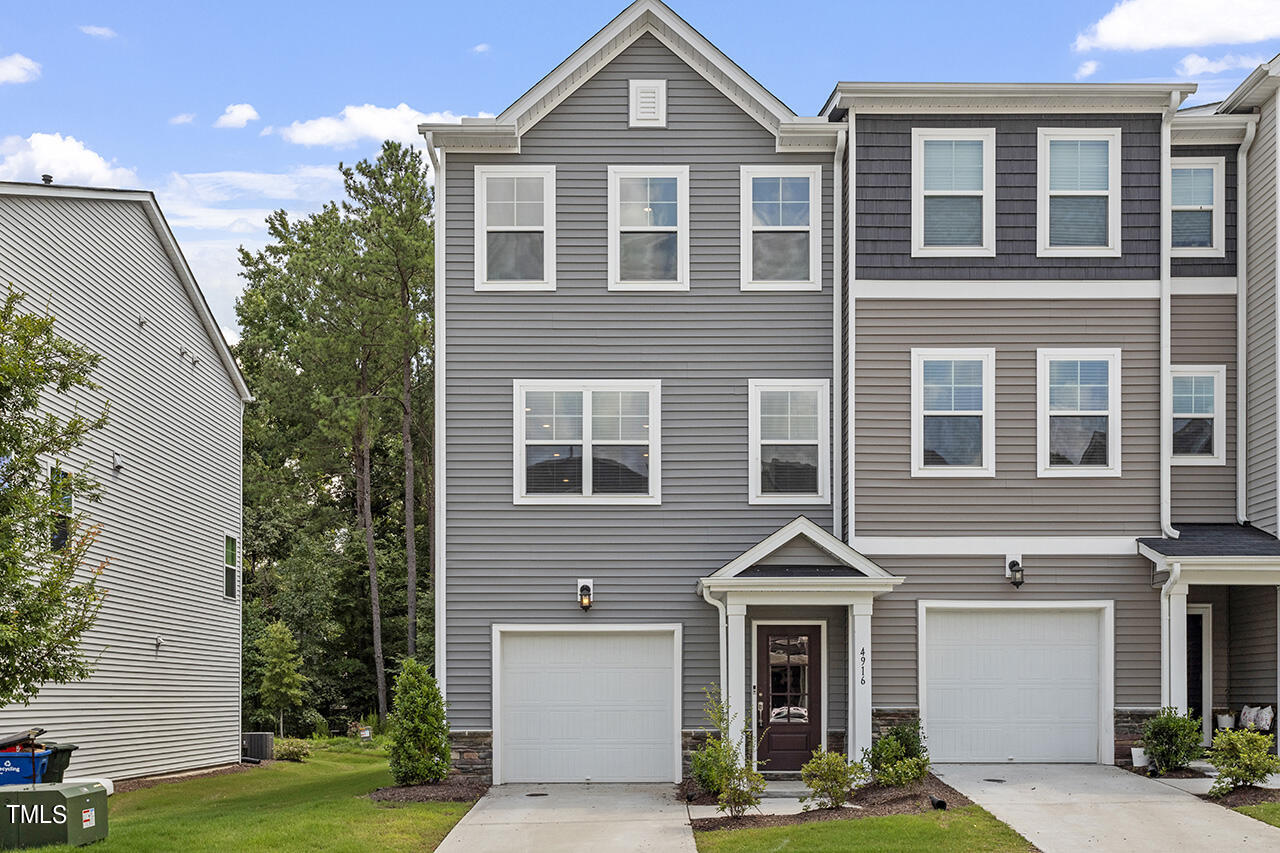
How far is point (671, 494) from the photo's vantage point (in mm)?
17125

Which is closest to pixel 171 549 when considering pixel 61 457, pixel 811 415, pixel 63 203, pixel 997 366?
pixel 61 457

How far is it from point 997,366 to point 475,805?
8586mm

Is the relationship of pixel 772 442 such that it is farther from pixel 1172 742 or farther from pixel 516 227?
pixel 1172 742

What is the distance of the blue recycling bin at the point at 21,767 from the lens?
13.8m

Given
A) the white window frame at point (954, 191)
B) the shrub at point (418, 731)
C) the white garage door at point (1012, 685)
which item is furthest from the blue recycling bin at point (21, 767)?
the white window frame at point (954, 191)

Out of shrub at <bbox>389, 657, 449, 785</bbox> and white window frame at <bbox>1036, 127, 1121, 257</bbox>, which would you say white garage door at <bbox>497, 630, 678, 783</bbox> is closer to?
shrub at <bbox>389, 657, 449, 785</bbox>

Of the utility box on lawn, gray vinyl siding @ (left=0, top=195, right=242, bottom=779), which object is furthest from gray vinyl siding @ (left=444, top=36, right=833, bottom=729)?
the utility box on lawn

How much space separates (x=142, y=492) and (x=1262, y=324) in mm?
16653

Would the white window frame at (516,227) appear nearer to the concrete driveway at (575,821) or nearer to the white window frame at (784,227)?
the white window frame at (784,227)

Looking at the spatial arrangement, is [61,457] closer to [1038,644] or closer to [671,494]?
[671,494]

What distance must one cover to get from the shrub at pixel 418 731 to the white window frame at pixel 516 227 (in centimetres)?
503

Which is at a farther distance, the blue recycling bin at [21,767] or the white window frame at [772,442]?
the white window frame at [772,442]

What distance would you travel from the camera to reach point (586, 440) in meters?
17.1

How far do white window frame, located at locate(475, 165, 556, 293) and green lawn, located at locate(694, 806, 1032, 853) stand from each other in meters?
7.50
